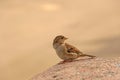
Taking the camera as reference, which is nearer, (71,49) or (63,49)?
(63,49)

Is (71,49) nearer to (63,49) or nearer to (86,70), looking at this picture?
(63,49)

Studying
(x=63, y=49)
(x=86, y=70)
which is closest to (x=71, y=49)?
(x=63, y=49)

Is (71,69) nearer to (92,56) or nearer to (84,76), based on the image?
(84,76)

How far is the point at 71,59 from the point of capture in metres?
15.9

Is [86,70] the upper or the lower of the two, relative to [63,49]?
lower

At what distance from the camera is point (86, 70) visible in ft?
43.5

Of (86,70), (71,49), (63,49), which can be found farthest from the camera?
(71,49)

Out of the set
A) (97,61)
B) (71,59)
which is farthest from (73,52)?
(97,61)

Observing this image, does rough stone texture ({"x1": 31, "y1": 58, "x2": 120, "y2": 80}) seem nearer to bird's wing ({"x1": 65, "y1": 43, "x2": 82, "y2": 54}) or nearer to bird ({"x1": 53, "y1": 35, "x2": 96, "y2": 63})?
bird ({"x1": 53, "y1": 35, "x2": 96, "y2": 63})

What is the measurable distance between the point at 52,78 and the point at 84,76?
3.19ft

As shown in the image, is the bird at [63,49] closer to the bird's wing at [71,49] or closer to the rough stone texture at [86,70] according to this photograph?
the bird's wing at [71,49]

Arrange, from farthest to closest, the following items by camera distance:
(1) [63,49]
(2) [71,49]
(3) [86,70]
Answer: (2) [71,49] < (1) [63,49] < (3) [86,70]

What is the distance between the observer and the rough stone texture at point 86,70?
41.0ft

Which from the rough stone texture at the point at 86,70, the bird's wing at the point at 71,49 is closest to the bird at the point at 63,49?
the bird's wing at the point at 71,49
